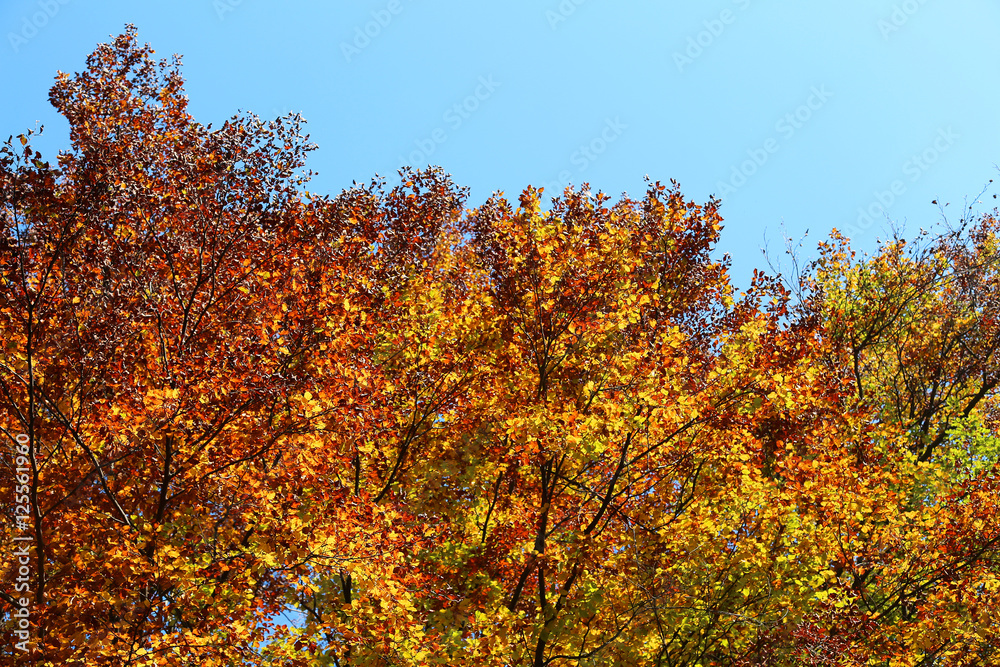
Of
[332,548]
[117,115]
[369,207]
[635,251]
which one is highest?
[117,115]

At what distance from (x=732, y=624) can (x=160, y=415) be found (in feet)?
29.0

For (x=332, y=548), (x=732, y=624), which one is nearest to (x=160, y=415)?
(x=332, y=548)

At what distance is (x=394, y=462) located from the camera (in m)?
13.3

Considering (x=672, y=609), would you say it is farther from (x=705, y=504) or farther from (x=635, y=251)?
(x=635, y=251)

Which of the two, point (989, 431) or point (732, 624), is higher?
point (989, 431)

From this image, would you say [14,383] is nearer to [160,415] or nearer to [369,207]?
[160,415]

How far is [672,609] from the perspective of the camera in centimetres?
1112

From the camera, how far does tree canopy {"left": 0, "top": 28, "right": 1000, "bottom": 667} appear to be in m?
9.28

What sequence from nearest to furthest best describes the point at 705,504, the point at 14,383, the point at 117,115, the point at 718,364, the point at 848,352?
the point at 14,383, the point at 718,364, the point at 705,504, the point at 117,115, the point at 848,352

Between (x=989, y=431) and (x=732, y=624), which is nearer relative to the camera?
(x=732, y=624)

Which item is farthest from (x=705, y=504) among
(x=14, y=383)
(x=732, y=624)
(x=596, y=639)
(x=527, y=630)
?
(x=14, y=383)

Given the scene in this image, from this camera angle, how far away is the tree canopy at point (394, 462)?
9281 mm

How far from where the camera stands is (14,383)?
9.55 m

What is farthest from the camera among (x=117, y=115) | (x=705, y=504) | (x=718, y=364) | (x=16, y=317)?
(x=117, y=115)
